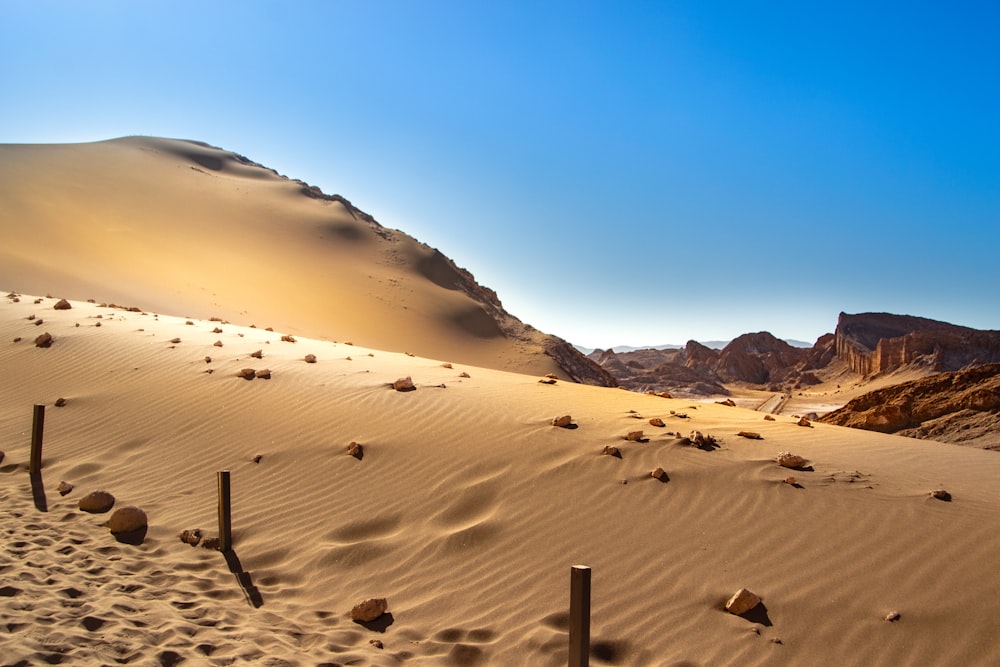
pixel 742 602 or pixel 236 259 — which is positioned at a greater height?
pixel 236 259

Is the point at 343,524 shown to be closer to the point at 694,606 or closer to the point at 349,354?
the point at 694,606

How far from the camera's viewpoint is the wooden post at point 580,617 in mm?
3066

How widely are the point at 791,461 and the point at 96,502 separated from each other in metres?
6.71

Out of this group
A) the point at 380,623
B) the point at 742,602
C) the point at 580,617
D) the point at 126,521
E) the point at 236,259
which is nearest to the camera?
the point at 580,617

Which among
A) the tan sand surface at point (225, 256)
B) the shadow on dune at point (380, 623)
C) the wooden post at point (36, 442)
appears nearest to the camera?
the shadow on dune at point (380, 623)

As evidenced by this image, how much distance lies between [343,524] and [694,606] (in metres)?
3.14

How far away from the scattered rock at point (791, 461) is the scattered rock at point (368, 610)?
382cm

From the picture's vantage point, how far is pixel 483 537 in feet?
17.2

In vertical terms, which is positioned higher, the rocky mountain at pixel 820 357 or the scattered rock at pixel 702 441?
the rocky mountain at pixel 820 357

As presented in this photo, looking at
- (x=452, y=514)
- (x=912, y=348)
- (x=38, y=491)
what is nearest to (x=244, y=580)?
(x=452, y=514)

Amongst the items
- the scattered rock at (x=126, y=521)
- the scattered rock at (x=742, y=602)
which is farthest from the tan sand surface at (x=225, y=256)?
the scattered rock at (x=742, y=602)

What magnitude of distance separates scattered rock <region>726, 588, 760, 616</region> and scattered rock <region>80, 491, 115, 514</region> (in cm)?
578

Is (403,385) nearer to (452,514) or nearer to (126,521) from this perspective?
(452,514)

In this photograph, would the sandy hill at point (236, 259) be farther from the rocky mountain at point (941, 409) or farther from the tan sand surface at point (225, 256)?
the rocky mountain at point (941, 409)
